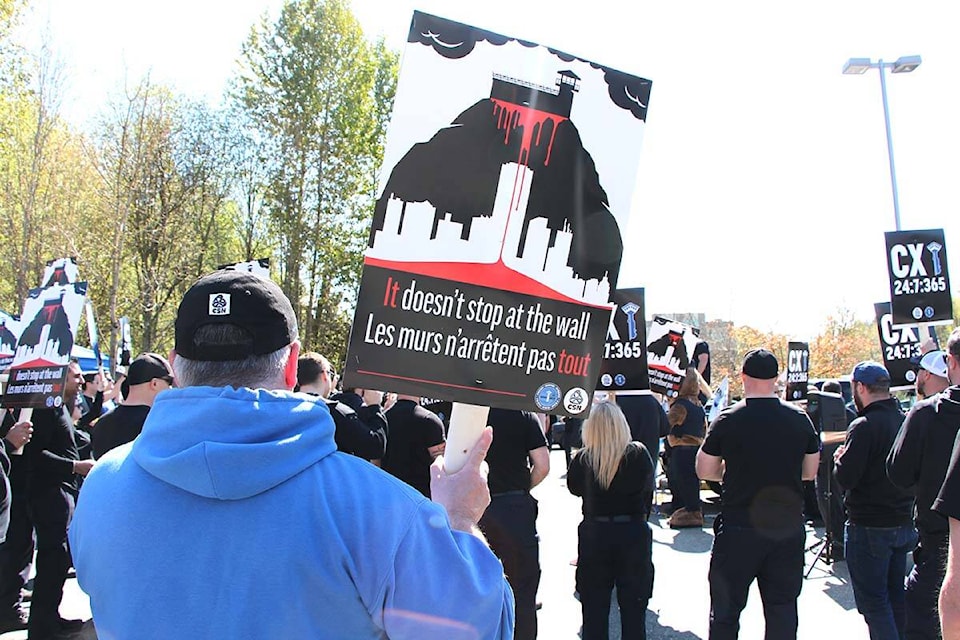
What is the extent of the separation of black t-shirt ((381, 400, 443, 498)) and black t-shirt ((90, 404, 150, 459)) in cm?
183

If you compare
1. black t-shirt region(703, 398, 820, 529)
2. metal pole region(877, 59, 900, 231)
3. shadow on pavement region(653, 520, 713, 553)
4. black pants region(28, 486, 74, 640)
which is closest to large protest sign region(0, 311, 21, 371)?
black pants region(28, 486, 74, 640)

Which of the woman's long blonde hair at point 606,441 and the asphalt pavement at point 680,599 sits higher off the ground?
the woman's long blonde hair at point 606,441

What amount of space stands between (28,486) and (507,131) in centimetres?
589

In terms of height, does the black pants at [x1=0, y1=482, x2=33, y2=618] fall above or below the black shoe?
above

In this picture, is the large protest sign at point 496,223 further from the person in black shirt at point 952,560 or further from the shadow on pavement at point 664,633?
the shadow on pavement at point 664,633

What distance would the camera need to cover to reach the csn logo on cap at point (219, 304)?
171 centimetres

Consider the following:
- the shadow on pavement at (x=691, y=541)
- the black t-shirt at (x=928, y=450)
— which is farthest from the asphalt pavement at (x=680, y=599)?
the black t-shirt at (x=928, y=450)

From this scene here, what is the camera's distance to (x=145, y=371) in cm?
554

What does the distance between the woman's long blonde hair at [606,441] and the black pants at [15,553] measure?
16.0 feet

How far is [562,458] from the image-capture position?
19.7 meters

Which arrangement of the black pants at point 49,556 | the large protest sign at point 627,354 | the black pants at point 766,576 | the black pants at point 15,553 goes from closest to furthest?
the black pants at point 766,576
the black pants at point 49,556
the black pants at point 15,553
the large protest sign at point 627,354

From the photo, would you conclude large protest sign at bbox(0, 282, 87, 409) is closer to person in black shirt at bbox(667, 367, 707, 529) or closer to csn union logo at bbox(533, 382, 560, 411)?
csn union logo at bbox(533, 382, 560, 411)

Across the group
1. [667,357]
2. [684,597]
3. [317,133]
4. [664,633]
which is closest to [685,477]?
[667,357]

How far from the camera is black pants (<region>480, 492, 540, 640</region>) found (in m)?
5.12
